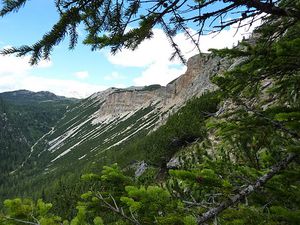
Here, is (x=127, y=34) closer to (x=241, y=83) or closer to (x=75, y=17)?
(x=75, y=17)

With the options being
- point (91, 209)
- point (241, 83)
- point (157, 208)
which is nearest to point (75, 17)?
point (157, 208)

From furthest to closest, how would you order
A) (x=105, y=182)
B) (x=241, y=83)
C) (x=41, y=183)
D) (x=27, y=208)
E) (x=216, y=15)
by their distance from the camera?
1. (x=41, y=183)
2. (x=241, y=83)
3. (x=105, y=182)
4. (x=27, y=208)
5. (x=216, y=15)

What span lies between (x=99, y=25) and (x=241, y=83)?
2.98 meters

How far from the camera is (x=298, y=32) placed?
6.32m

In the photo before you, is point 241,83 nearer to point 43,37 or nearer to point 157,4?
point 157,4

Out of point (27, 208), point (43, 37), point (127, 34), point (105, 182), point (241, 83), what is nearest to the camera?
point (43, 37)

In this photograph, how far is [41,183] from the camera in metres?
168

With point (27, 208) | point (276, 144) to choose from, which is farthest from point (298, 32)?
point (27, 208)

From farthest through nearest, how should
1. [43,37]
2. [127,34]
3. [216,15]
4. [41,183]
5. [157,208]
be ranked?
[41,183] < [216,15] < [157,208] < [127,34] < [43,37]

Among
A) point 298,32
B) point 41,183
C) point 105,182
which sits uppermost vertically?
point 298,32

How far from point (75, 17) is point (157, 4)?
112 centimetres

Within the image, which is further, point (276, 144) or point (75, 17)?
point (276, 144)

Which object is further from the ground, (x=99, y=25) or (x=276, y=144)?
(x=99, y=25)

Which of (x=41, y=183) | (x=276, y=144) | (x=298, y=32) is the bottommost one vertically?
(x=41, y=183)
